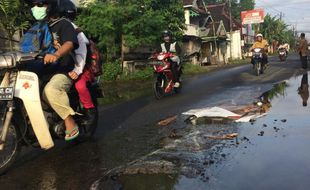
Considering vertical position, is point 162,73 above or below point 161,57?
below

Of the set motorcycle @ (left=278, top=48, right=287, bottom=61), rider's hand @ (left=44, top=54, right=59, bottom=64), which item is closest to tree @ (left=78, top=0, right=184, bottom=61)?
motorcycle @ (left=278, top=48, right=287, bottom=61)

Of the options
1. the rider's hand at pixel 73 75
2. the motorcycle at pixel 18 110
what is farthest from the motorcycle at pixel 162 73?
the motorcycle at pixel 18 110

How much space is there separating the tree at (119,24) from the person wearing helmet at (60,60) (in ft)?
46.3

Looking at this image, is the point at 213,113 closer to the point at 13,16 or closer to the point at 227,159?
the point at 227,159

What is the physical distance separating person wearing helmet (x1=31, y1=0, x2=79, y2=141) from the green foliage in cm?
1479

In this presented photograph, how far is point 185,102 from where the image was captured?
10.5 metres

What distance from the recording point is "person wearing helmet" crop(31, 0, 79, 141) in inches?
211

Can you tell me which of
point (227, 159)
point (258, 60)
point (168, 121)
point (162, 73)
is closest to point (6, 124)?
point (227, 159)

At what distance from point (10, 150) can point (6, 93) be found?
71 cm

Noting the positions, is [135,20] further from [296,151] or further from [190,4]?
[190,4]

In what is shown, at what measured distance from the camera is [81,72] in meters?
5.88

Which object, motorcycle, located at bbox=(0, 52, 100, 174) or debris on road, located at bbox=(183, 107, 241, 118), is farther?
debris on road, located at bbox=(183, 107, 241, 118)

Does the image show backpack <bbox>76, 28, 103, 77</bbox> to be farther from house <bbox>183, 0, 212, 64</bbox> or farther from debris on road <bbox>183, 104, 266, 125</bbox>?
house <bbox>183, 0, 212, 64</bbox>

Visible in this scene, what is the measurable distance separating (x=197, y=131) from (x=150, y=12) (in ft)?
49.7
